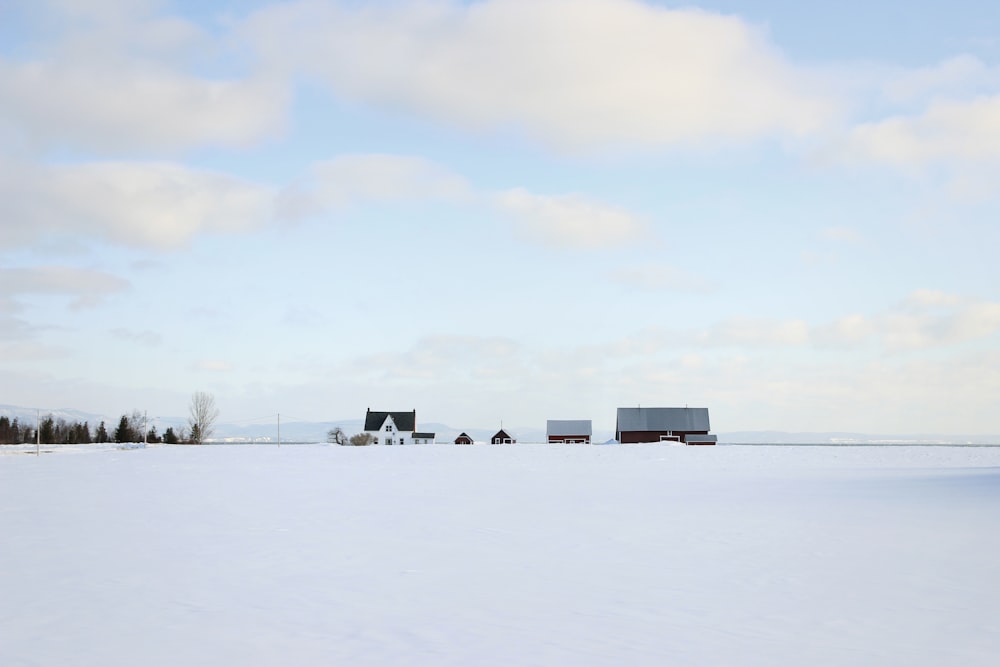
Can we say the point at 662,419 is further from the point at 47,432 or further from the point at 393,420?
the point at 47,432

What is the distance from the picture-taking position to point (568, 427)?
371 feet

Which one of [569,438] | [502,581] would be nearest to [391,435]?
[569,438]

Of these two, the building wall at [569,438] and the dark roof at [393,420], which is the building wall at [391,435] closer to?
the dark roof at [393,420]

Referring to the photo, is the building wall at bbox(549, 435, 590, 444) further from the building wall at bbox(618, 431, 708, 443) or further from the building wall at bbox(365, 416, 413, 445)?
the building wall at bbox(365, 416, 413, 445)

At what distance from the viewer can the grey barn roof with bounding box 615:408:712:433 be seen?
4158 inches

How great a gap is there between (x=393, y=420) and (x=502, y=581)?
4829 inches

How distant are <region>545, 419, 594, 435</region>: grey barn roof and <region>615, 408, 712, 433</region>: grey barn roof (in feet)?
19.6

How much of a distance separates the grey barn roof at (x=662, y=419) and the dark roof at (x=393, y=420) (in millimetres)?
40219

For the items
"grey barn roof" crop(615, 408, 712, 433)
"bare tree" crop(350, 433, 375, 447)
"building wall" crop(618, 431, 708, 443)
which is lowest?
"bare tree" crop(350, 433, 375, 447)

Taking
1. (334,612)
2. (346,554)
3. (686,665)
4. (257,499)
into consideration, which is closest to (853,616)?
(686,665)

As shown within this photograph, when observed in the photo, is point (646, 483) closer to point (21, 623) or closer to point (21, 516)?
point (21, 516)

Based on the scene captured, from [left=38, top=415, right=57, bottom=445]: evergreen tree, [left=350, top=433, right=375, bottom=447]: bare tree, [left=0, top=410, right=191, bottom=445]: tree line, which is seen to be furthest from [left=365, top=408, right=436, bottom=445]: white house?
[left=38, top=415, right=57, bottom=445]: evergreen tree

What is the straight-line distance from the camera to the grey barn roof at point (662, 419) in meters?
106

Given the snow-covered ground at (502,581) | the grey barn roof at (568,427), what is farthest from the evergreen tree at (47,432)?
the snow-covered ground at (502,581)
